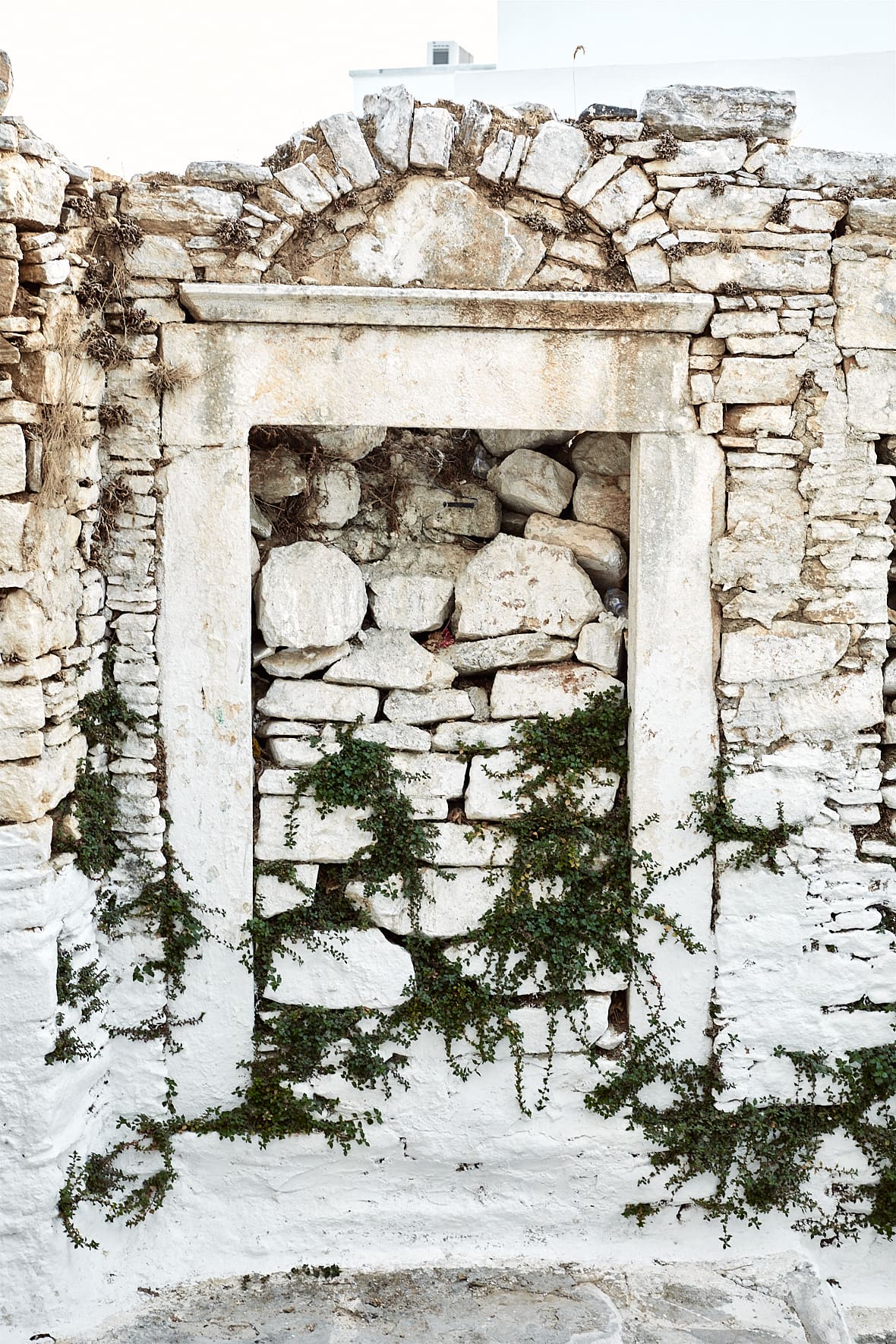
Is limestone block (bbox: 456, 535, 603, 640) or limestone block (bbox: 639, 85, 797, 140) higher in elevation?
limestone block (bbox: 639, 85, 797, 140)

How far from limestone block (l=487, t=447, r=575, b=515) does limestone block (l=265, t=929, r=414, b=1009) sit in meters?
1.93

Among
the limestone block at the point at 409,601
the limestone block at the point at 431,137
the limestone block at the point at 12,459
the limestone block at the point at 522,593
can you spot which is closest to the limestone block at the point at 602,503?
the limestone block at the point at 522,593

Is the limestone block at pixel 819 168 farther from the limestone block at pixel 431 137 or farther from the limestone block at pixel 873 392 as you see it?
the limestone block at pixel 431 137

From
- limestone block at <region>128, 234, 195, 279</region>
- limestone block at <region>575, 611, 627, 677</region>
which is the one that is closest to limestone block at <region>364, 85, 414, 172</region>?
limestone block at <region>128, 234, 195, 279</region>

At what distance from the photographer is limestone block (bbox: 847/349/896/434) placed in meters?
4.27

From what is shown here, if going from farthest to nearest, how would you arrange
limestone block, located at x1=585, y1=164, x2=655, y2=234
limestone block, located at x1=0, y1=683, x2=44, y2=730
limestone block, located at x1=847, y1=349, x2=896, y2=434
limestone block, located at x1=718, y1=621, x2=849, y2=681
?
limestone block, located at x1=718, y1=621, x2=849, y2=681
limestone block, located at x1=847, y1=349, x2=896, y2=434
limestone block, located at x1=585, y1=164, x2=655, y2=234
limestone block, located at x1=0, y1=683, x2=44, y2=730

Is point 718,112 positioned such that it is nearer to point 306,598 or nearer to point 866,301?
point 866,301

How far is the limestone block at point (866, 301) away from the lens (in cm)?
423

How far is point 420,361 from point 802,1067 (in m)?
3.27

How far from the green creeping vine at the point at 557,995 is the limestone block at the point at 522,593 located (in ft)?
1.33

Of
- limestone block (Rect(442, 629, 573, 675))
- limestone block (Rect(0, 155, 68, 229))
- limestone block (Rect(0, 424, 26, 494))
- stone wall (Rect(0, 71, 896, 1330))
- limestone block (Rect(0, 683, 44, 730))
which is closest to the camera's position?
limestone block (Rect(0, 155, 68, 229))

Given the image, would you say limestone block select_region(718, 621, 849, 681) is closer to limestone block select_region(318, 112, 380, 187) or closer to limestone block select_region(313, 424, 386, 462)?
limestone block select_region(313, 424, 386, 462)

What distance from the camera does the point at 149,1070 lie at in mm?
4402

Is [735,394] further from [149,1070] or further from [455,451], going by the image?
[149,1070]
